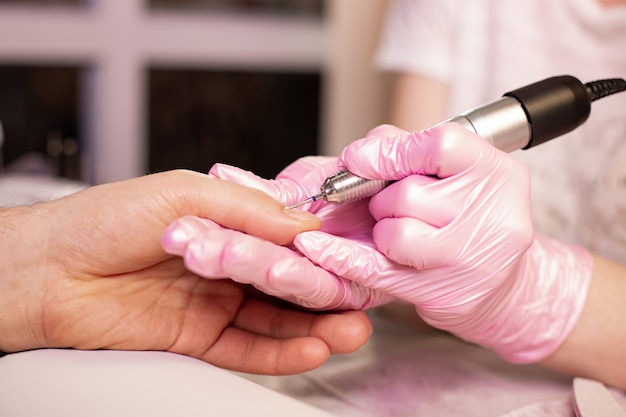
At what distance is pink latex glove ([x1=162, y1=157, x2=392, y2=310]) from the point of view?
0.54 m

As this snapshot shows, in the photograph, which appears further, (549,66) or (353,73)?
(353,73)

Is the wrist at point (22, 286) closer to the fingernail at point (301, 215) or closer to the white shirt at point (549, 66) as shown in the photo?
the fingernail at point (301, 215)

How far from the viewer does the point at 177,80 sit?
7.23 ft

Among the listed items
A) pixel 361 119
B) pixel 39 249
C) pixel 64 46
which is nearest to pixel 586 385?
pixel 39 249

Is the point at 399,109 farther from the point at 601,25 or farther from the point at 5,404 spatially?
the point at 5,404

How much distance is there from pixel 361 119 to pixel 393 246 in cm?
156

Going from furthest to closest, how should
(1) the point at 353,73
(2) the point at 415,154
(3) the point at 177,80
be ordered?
(3) the point at 177,80 → (1) the point at 353,73 → (2) the point at 415,154

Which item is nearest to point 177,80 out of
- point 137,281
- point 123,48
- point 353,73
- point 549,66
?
point 123,48

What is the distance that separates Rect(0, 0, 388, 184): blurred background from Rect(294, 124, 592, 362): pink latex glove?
1.30m

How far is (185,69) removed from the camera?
220cm

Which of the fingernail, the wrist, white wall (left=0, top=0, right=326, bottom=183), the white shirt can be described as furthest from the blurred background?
the fingernail

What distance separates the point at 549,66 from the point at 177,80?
1382 mm

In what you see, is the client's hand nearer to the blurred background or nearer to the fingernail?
the fingernail

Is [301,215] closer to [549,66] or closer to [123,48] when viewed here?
[549,66]
